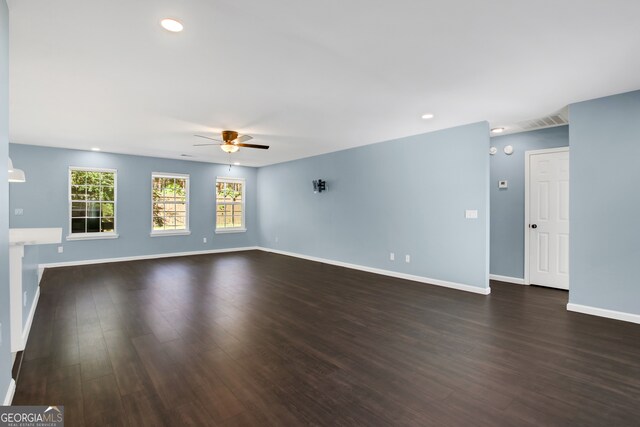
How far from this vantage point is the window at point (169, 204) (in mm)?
7586

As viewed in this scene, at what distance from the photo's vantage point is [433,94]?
11.1ft

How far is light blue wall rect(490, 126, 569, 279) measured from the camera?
16.5 feet

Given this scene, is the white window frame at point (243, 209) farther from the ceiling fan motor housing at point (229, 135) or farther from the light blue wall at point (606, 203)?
the light blue wall at point (606, 203)

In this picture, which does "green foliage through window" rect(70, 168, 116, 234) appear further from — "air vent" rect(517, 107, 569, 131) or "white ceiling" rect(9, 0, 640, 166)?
"air vent" rect(517, 107, 569, 131)

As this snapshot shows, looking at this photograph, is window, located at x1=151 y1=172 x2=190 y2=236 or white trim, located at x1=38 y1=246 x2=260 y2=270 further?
window, located at x1=151 y1=172 x2=190 y2=236

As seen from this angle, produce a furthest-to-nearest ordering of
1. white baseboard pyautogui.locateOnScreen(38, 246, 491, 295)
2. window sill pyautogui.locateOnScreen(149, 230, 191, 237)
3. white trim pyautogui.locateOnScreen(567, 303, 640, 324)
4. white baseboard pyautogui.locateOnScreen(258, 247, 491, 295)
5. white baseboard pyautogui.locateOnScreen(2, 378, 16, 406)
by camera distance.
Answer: window sill pyautogui.locateOnScreen(149, 230, 191, 237) → white baseboard pyautogui.locateOnScreen(38, 246, 491, 295) → white baseboard pyautogui.locateOnScreen(258, 247, 491, 295) → white trim pyautogui.locateOnScreen(567, 303, 640, 324) → white baseboard pyautogui.locateOnScreen(2, 378, 16, 406)

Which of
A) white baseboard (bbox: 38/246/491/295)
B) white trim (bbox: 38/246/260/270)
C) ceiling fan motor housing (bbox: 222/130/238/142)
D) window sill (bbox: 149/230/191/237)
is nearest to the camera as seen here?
white baseboard (bbox: 38/246/491/295)

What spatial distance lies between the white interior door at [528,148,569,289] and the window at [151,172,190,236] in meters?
7.74

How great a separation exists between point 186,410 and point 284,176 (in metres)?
6.88

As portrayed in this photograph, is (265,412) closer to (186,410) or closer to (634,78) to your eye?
(186,410)

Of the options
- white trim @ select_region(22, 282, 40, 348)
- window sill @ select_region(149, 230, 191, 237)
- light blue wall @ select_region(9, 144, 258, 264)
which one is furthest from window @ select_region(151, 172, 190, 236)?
white trim @ select_region(22, 282, 40, 348)

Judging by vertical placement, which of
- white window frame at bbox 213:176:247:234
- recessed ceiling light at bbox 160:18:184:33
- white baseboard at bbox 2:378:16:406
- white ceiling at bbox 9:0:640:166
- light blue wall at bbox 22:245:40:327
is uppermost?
white ceiling at bbox 9:0:640:166

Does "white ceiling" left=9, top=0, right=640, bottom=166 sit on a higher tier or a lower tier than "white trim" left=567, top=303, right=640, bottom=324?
higher

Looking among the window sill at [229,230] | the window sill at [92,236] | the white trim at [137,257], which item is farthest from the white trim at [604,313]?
the window sill at [92,236]
